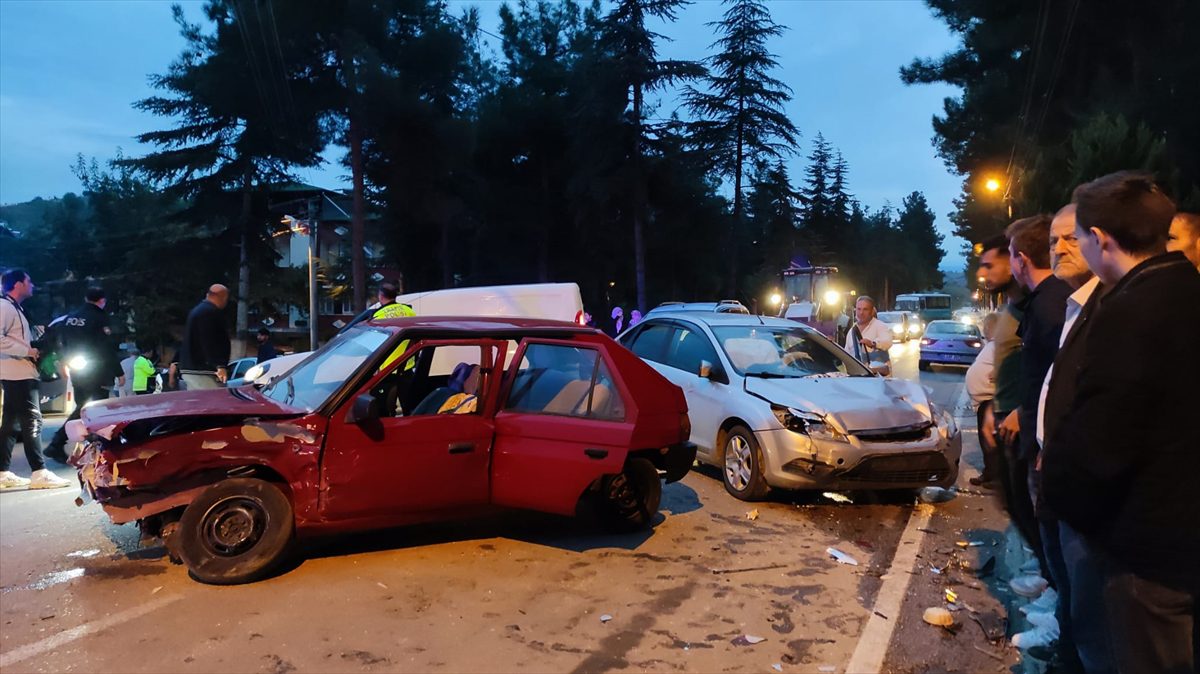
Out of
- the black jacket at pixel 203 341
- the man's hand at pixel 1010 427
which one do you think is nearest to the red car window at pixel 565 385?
the man's hand at pixel 1010 427

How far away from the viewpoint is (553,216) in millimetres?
40125

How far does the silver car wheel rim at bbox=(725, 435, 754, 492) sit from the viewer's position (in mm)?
6663

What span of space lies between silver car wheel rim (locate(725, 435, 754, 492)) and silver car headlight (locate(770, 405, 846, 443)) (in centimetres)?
46

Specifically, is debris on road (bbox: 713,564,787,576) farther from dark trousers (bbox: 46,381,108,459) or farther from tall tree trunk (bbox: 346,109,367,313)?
tall tree trunk (bbox: 346,109,367,313)

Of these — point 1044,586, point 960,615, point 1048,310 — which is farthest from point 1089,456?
point 1044,586

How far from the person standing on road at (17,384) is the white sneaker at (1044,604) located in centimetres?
788

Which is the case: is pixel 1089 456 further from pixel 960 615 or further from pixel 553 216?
pixel 553 216

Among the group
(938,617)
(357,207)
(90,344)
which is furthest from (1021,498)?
(357,207)

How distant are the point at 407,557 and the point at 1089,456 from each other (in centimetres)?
406

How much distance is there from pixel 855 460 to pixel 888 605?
1.79 metres

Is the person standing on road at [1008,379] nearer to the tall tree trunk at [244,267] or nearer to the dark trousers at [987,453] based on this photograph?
the dark trousers at [987,453]

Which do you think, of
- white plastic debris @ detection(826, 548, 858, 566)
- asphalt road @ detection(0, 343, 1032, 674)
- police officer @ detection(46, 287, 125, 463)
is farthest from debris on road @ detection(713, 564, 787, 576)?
police officer @ detection(46, 287, 125, 463)

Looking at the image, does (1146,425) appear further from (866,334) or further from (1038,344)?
(866,334)

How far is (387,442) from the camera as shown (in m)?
4.70
